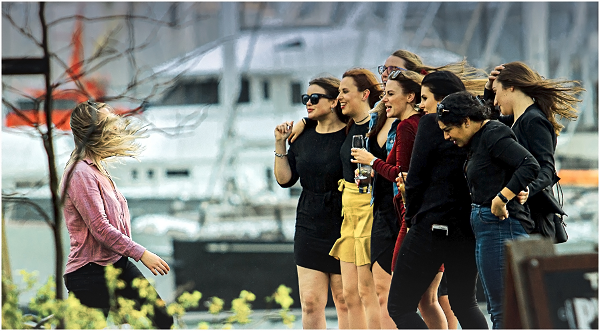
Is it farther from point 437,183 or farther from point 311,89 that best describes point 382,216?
point 311,89

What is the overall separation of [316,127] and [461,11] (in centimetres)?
1311

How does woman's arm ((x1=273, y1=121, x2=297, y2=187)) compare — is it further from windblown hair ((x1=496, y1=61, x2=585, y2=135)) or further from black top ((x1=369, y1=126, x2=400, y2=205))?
windblown hair ((x1=496, y1=61, x2=585, y2=135))

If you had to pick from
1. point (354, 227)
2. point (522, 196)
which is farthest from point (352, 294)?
point (522, 196)

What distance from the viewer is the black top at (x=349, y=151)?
3.47 m

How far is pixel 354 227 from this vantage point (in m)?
3.53

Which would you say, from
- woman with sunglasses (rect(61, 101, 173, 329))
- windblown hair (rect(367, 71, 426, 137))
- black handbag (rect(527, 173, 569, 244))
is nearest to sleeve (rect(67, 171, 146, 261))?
woman with sunglasses (rect(61, 101, 173, 329))

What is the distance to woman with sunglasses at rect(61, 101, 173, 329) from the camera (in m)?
3.14

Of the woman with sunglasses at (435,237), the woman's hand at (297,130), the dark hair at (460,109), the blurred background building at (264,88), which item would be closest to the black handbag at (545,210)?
the woman with sunglasses at (435,237)

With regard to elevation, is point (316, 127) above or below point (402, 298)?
above

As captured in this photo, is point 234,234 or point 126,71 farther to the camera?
point 234,234

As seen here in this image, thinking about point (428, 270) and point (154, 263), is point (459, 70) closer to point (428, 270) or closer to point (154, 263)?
point (428, 270)

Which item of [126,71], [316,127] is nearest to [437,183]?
[316,127]

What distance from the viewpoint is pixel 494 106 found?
3326mm

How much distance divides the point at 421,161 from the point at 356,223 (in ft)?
2.27
